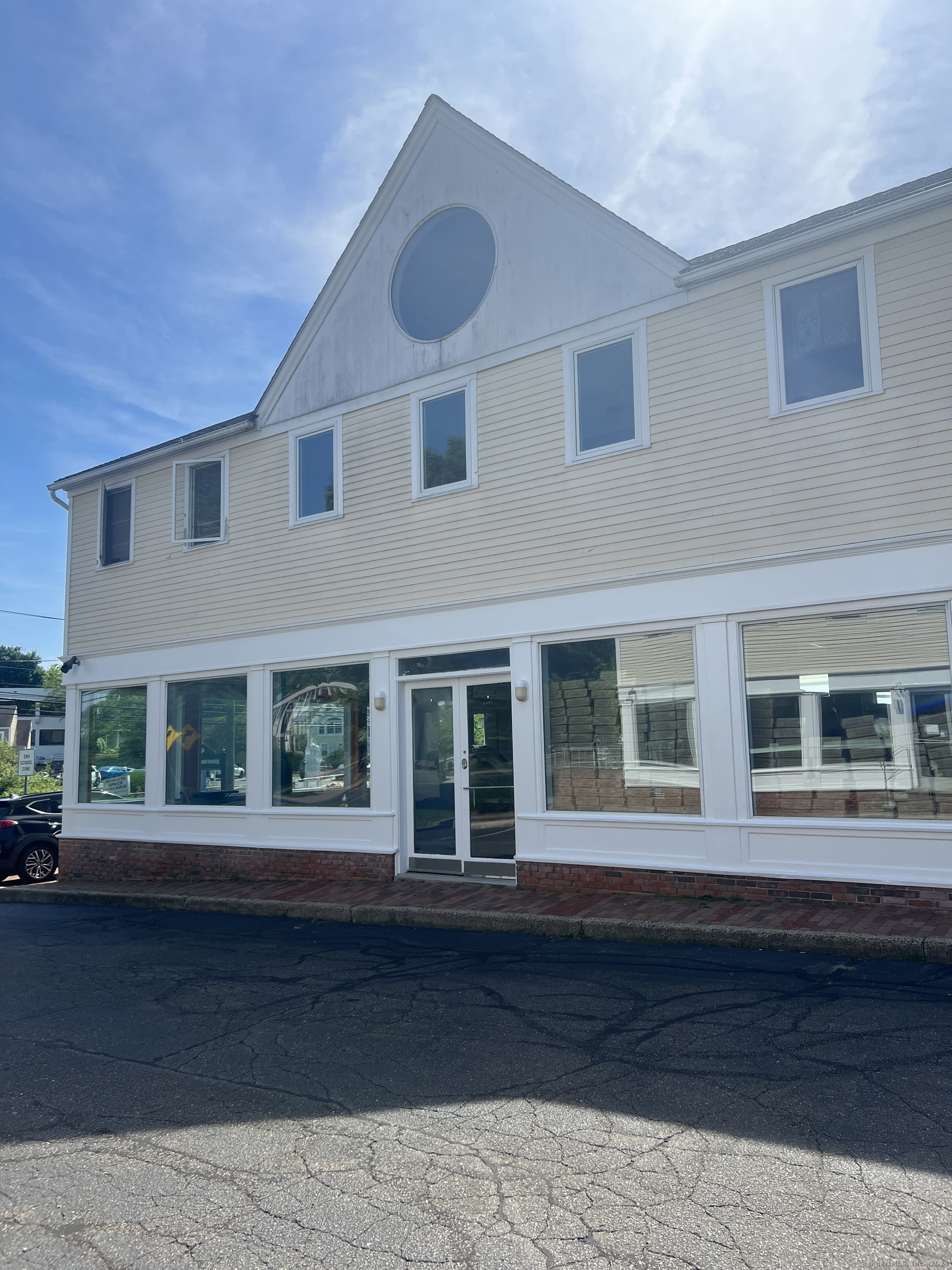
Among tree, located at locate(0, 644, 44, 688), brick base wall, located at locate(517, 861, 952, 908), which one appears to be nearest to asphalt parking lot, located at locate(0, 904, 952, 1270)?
brick base wall, located at locate(517, 861, 952, 908)

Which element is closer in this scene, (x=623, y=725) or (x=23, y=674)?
(x=623, y=725)

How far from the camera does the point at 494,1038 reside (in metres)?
5.68

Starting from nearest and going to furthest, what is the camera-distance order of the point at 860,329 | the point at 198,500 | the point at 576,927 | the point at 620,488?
the point at 576,927 → the point at 860,329 → the point at 620,488 → the point at 198,500

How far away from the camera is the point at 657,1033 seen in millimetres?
5617

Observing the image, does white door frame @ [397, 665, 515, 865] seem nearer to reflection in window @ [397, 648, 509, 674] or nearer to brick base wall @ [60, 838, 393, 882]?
reflection in window @ [397, 648, 509, 674]

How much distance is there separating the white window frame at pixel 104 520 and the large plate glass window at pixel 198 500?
100 centimetres

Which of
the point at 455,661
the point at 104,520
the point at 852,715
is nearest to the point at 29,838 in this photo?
the point at 104,520

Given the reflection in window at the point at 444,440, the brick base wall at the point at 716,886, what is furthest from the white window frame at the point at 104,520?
the brick base wall at the point at 716,886

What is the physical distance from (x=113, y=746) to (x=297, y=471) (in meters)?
5.49

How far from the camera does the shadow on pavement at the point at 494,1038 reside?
15.1 feet

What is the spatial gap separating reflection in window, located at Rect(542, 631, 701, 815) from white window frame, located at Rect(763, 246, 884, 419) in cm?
244

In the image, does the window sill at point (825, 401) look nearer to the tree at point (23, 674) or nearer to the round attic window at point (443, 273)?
the round attic window at point (443, 273)

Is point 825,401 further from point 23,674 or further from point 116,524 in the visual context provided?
point 23,674

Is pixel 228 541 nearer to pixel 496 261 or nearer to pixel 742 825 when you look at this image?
pixel 496 261
